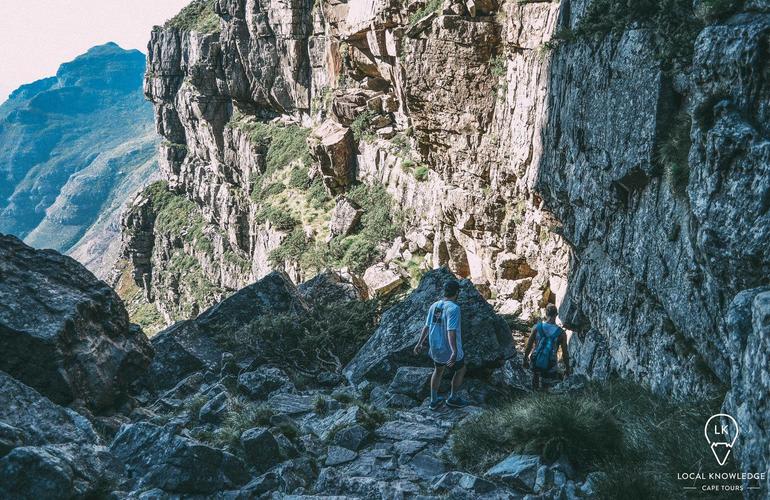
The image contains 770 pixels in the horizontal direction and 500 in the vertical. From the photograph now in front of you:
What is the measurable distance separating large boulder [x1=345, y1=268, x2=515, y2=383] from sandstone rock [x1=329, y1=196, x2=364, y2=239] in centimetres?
1982

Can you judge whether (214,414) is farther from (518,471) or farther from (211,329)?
(211,329)

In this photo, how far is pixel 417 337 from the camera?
9461mm

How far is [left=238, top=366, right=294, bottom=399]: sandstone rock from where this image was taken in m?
9.05

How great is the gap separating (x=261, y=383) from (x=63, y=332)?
2.93 m

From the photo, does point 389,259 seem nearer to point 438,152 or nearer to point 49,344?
point 438,152

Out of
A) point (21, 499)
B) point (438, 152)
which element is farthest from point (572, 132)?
point (438, 152)

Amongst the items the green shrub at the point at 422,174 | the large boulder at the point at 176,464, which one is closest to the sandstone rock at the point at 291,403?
the large boulder at the point at 176,464

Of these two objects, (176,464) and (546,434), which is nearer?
(546,434)

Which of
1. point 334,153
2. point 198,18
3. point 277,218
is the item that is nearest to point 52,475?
point 334,153

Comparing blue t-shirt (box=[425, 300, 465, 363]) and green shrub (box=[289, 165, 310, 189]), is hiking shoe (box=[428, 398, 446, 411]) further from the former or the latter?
green shrub (box=[289, 165, 310, 189])

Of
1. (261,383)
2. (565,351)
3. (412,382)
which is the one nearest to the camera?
(412,382)

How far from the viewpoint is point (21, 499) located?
14.9 ft

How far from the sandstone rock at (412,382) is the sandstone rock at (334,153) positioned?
2430cm

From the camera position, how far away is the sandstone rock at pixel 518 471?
15.9 ft
